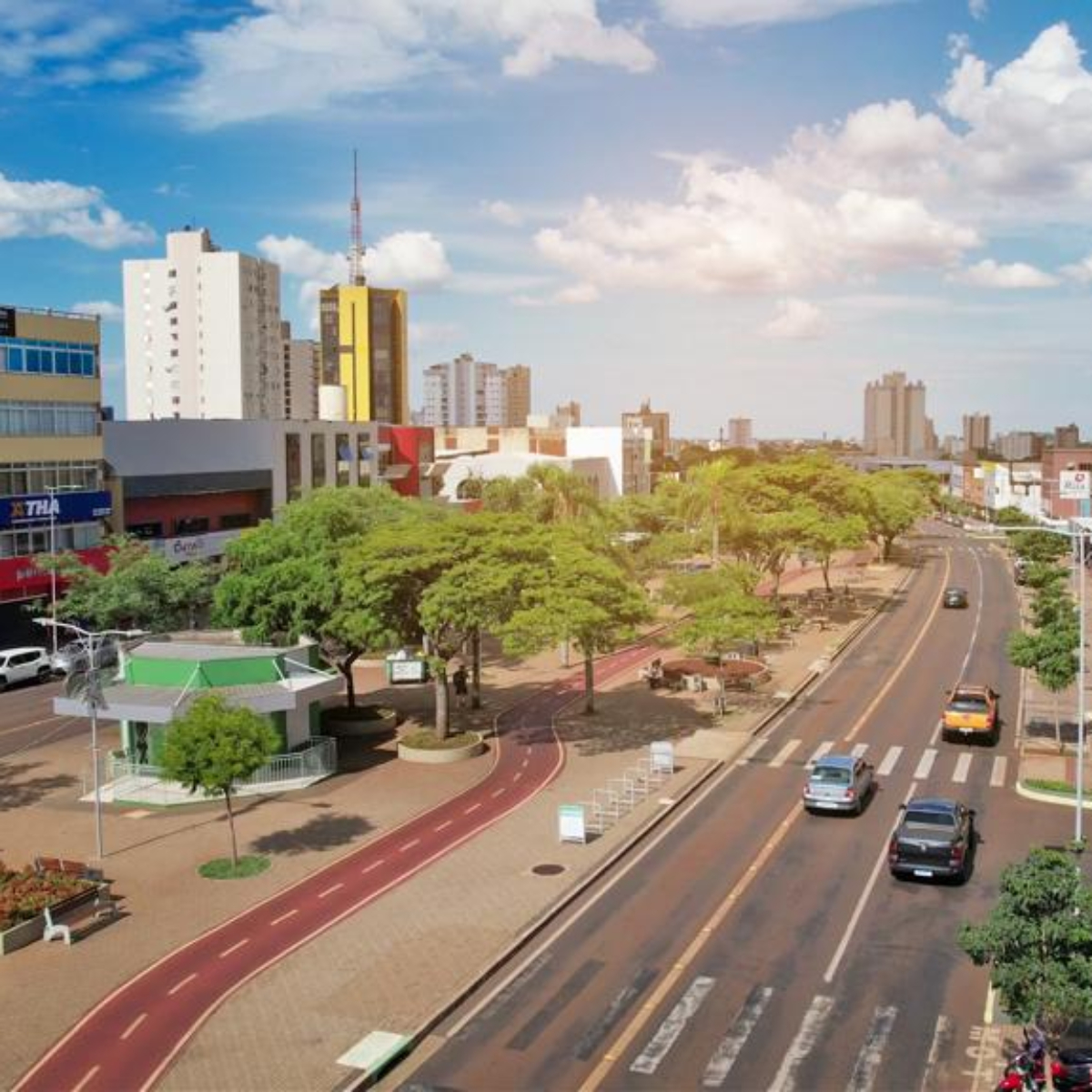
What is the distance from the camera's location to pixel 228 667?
4209cm

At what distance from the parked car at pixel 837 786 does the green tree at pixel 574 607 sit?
33.8 ft

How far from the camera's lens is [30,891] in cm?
2883

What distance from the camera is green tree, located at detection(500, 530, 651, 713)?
4353 centimetres

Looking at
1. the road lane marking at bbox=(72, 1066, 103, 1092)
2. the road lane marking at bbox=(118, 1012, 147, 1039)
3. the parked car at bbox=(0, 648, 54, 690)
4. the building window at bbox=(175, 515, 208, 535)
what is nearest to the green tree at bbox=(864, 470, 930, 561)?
the building window at bbox=(175, 515, 208, 535)

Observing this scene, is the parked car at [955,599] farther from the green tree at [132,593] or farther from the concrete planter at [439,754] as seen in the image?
the concrete planter at [439,754]

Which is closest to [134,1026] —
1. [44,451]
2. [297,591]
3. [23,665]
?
[297,591]

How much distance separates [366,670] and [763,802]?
31.1 meters

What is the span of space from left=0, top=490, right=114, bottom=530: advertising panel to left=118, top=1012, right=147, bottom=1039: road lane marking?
48663mm

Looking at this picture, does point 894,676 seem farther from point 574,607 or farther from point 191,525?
point 191,525

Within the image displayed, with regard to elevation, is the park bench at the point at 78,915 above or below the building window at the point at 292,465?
below

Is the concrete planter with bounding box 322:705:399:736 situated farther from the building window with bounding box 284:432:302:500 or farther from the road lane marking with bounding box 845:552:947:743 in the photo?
the building window with bounding box 284:432:302:500

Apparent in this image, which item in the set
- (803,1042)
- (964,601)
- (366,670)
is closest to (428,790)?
(803,1042)

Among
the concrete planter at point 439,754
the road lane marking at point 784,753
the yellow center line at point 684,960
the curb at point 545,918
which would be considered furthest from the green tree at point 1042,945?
the concrete planter at point 439,754

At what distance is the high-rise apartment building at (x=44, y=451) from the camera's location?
220ft
